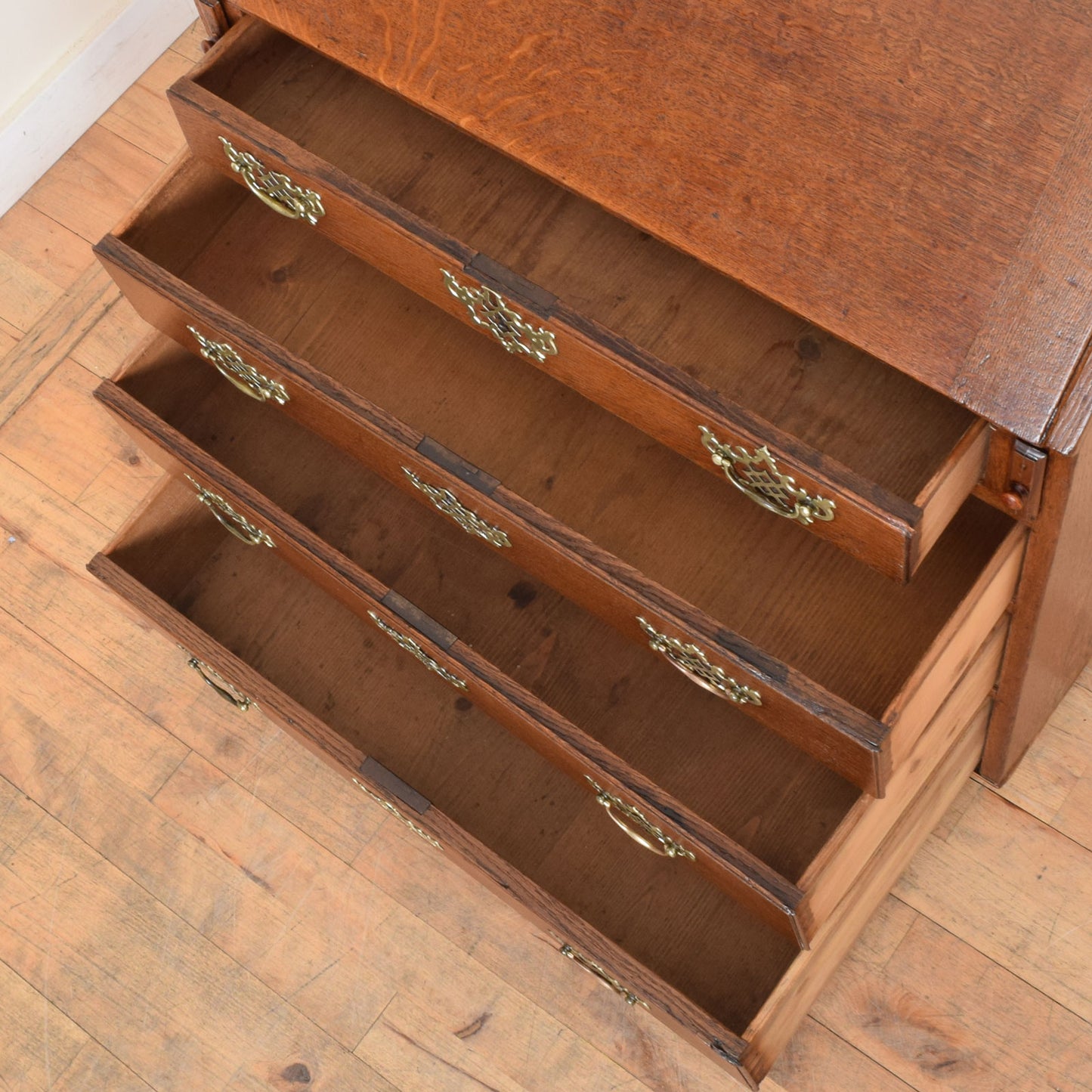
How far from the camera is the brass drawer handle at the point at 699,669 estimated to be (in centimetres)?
97

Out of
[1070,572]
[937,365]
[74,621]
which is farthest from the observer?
[74,621]

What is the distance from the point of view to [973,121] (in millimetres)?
870

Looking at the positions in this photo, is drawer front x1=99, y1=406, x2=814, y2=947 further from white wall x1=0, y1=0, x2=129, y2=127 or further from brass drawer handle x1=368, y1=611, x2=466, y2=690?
white wall x1=0, y1=0, x2=129, y2=127

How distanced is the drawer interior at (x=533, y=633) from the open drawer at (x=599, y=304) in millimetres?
175

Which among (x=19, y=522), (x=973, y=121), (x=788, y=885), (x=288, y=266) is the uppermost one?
(x=973, y=121)

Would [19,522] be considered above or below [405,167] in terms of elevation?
below

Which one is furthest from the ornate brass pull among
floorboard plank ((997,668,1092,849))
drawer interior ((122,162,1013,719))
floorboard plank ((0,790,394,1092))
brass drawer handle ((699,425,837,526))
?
floorboard plank ((997,668,1092,849))

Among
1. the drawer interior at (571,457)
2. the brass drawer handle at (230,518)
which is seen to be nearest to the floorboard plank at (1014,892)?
the drawer interior at (571,457)

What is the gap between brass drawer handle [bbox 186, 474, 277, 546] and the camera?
126cm

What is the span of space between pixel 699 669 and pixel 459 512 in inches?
9.0

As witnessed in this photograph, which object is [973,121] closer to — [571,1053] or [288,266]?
[288,266]

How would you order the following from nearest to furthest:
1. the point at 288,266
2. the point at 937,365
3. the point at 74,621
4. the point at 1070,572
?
Answer: 1. the point at 937,365
2. the point at 1070,572
3. the point at 288,266
4. the point at 74,621

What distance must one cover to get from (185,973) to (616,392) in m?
0.80

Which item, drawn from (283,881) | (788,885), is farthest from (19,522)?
(788,885)
